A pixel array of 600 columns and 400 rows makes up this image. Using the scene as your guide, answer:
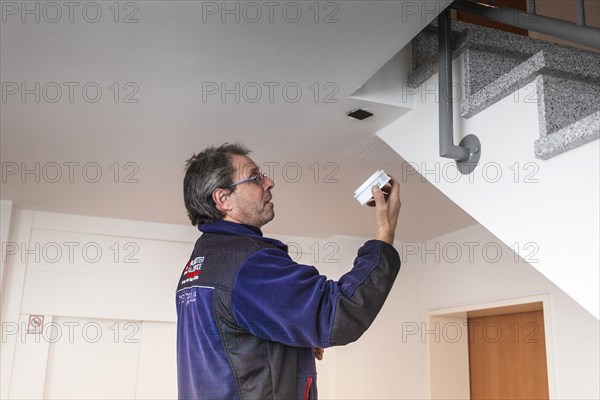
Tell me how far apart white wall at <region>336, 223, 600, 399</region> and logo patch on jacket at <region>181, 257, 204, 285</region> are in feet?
8.51

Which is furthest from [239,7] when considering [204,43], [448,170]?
[448,170]

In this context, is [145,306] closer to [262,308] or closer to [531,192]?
[262,308]

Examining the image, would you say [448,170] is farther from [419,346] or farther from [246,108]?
[419,346]

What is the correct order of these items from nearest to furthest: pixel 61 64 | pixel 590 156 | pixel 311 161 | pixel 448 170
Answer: pixel 590 156 < pixel 448 170 < pixel 61 64 < pixel 311 161

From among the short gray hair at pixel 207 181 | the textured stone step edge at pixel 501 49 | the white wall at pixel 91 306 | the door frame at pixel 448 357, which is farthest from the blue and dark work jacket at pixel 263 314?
the door frame at pixel 448 357

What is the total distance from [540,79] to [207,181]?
0.82 metres

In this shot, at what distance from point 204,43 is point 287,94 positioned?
0.45m

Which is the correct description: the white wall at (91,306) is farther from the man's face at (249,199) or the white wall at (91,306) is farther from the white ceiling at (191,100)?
the man's face at (249,199)

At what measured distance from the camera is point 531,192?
4.90 feet

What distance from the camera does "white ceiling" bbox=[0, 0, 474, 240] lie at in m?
1.80

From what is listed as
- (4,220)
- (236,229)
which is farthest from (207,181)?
(4,220)

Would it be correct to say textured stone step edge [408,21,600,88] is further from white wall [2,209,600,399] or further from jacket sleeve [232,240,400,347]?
white wall [2,209,600,399]

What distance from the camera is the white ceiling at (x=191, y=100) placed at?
1801 millimetres

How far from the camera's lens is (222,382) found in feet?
4.53
